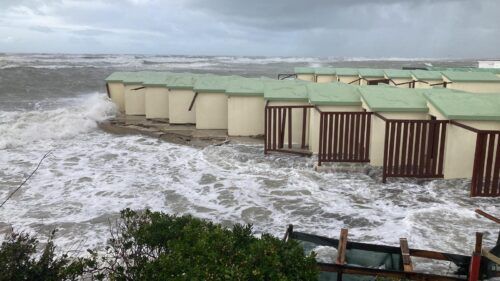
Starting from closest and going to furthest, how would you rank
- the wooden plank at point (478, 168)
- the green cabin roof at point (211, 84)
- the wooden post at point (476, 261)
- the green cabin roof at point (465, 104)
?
the wooden post at point (476, 261) < the wooden plank at point (478, 168) < the green cabin roof at point (465, 104) < the green cabin roof at point (211, 84)

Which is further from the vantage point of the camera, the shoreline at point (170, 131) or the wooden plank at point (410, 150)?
the shoreline at point (170, 131)

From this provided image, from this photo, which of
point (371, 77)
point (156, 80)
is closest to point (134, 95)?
point (156, 80)

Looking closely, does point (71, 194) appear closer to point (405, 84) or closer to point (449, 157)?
point (449, 157)

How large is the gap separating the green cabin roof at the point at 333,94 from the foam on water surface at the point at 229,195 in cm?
174

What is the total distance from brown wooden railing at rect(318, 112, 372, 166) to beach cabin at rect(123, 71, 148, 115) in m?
10.3

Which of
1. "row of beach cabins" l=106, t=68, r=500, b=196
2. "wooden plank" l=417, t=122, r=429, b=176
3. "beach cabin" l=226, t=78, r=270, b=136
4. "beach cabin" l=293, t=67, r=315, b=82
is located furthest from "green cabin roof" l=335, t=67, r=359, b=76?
"wooden plank" l=417, t=122, r=429, b=176

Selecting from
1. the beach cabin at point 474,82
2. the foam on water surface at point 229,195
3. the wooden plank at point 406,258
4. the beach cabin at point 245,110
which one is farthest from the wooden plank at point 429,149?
the beach cabin at point 474,82

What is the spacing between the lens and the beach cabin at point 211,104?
1504cm

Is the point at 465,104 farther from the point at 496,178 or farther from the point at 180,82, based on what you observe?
the point at 180,82

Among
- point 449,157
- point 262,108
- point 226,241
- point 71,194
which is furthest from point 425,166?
point 71,194

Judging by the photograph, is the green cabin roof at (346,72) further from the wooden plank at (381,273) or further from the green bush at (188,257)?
the green bush at (188,257)

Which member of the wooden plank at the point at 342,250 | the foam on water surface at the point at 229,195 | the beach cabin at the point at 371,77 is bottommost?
the foam on water surface at the point at 229,195

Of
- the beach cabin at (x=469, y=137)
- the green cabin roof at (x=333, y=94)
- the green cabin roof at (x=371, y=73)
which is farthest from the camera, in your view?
the green cabin roof at (x=371, y=73)

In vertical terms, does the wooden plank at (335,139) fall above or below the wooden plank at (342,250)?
above
